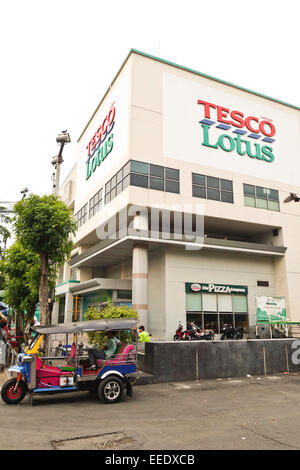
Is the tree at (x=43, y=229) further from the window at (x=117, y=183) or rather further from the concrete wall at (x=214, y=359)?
the window at (x=117, y=183)

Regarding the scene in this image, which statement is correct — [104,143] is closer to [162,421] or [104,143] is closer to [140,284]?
[140,284]

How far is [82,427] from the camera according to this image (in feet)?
23.5

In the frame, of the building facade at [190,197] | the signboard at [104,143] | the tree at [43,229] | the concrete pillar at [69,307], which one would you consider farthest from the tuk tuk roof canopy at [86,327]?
the concrete pillar at [69,307]

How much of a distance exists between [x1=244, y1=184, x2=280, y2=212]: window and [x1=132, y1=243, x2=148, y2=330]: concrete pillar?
1025 centimetres

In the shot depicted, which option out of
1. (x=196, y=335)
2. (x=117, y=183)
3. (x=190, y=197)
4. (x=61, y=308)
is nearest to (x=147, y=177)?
(x=117, y=183)

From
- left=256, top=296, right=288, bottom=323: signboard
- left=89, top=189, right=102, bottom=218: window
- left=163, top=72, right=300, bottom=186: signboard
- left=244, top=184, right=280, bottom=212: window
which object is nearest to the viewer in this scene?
left=256, top=296, right=288, bottom=323: signboard

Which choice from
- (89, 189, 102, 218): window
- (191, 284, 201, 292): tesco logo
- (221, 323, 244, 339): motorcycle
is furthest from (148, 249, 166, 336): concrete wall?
(89, 189, 102, 218): window

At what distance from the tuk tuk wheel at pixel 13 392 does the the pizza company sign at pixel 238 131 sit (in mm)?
22687

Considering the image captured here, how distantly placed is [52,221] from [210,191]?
14.8 m

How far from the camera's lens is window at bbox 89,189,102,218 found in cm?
3024

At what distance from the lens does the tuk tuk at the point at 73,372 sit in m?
9.24

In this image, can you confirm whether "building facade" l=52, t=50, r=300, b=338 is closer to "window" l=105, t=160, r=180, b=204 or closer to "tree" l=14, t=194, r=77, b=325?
"window" l=105, t=160, r=180, b=204

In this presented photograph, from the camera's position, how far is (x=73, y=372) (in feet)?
31.6

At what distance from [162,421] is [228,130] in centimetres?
2569
